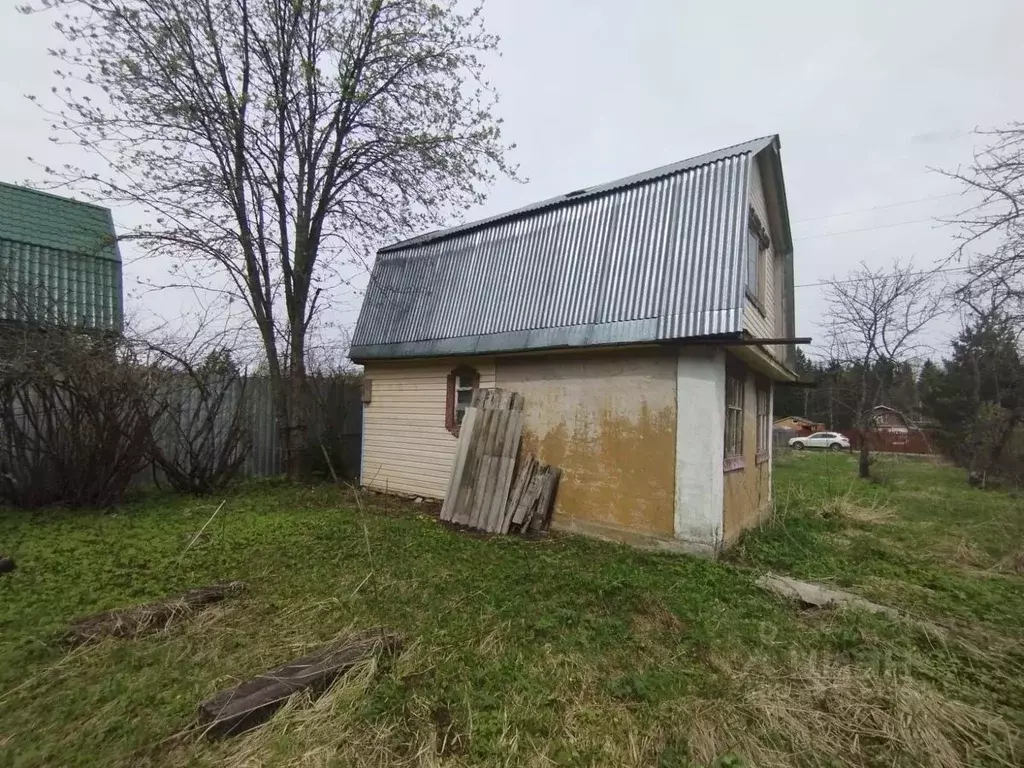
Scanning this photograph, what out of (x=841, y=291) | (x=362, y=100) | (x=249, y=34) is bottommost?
(x=841, y=291)

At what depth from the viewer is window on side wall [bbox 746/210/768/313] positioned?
7292mm

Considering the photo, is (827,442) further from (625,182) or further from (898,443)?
(625,182)

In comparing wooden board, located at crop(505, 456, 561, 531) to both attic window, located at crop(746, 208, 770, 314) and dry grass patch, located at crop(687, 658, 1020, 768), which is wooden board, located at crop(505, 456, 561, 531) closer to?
attic window, located at crop(746, 208, 770, 314)

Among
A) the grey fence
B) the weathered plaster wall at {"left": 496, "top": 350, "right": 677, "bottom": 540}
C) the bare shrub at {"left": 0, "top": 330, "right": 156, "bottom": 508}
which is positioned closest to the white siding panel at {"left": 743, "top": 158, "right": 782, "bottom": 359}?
the weathered plaster wall at {"left": 496, "top": 350, "right": 677, "bottom": 540}

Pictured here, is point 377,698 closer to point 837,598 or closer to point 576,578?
point 576,578

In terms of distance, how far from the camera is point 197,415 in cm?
876

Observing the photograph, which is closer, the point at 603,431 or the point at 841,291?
the point at 603,431

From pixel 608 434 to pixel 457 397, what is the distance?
3.16m

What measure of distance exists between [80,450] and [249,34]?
25.9 feet

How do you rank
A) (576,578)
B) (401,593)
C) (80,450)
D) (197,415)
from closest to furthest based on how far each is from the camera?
1. (401,593)
2. (576,578)
3. (80,450)
4. (197,415)

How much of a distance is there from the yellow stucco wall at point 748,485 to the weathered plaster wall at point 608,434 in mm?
960

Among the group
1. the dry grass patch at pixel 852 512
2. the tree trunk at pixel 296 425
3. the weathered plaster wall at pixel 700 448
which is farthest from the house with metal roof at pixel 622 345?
the tree trunk at pixel 296 425

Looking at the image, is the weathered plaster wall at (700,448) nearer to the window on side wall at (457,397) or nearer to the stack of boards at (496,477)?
the stack of boards at (496,477)

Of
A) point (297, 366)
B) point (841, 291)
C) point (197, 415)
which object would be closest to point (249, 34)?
point (297, 366)
